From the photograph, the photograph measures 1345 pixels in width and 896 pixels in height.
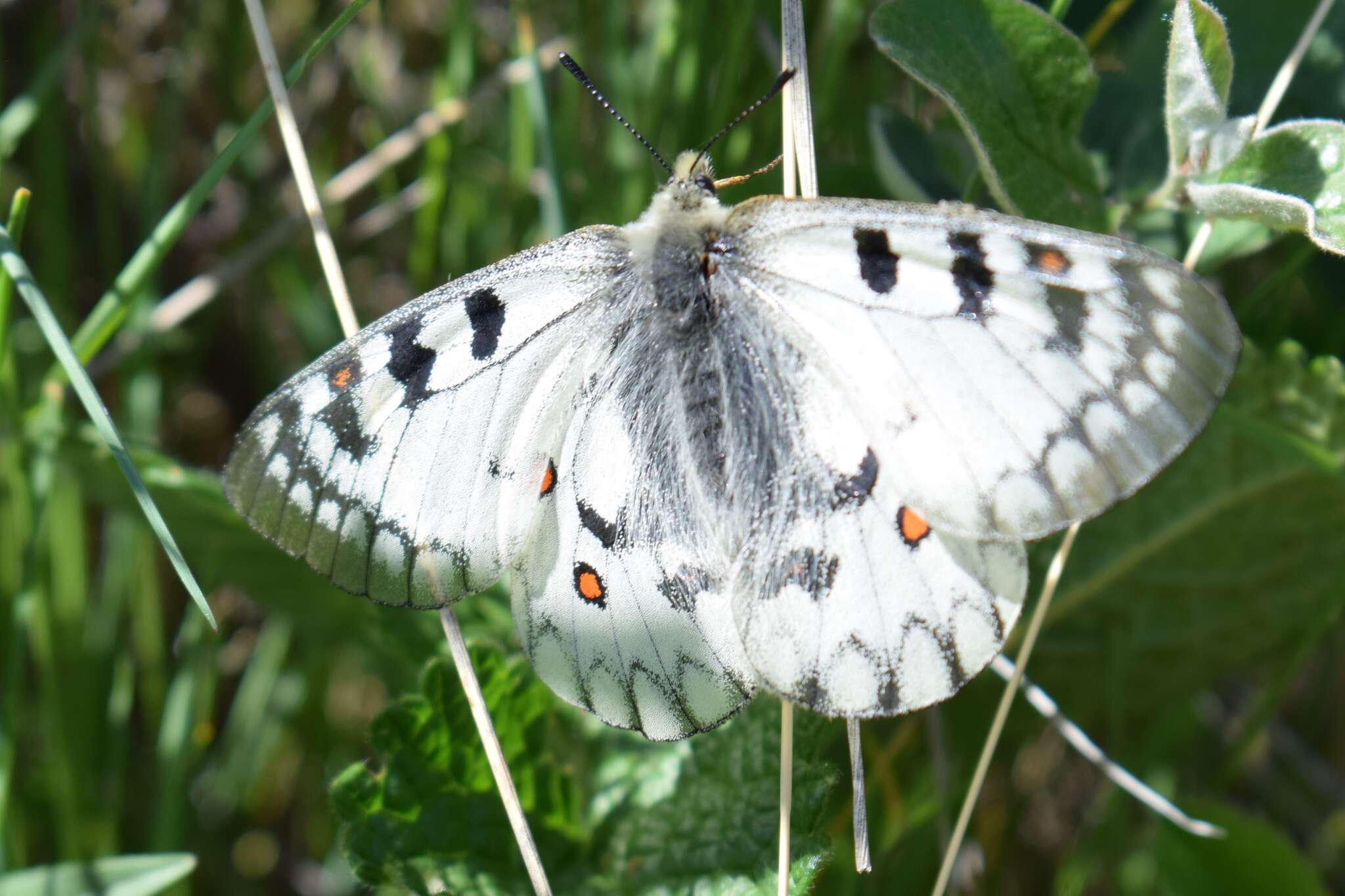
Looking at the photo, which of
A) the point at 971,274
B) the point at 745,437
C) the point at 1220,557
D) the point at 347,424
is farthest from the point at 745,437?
the point at 1220,557

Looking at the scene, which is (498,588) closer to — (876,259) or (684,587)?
(684,587)

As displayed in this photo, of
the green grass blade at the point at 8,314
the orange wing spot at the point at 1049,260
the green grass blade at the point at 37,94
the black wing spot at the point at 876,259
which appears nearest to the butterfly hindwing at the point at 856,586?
the black wing spot at the point at 876,259

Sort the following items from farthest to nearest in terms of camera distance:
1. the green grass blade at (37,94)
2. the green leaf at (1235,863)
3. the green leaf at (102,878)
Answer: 1. the green grass blade at (37,94)
2. the green leaf at (1235,863)
3. the green leaf at (102,878)

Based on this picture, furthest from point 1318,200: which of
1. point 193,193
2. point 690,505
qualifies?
point 193,193

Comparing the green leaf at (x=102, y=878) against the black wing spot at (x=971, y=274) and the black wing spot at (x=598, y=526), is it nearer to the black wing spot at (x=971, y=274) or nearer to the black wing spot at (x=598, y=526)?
the black wing spot at (x=598, y=526)

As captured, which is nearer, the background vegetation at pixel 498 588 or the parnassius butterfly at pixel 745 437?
the parnassius butterfly at pixel 745 437

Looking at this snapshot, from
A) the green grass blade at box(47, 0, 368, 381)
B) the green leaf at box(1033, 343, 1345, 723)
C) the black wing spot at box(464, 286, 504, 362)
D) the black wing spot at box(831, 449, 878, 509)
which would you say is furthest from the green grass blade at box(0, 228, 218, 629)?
the green leaf at box(1033, 343, 1345, 723)

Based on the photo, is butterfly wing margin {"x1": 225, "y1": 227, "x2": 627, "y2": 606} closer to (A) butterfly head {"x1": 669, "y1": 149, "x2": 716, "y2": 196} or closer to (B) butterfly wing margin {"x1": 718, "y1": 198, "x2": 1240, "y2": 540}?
(A) butterfly head {"x1": 669, "y1": 149, "x2": 716, "y2": 196}
